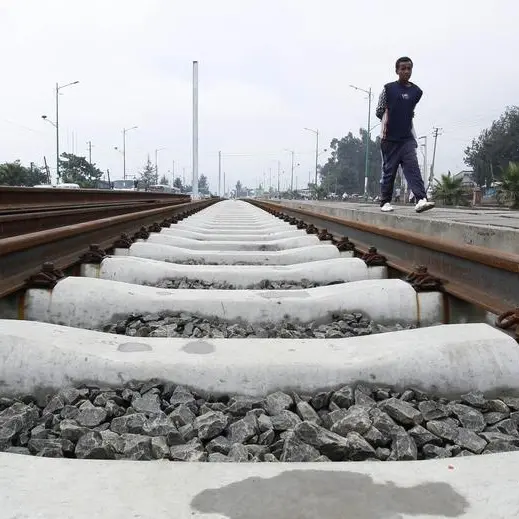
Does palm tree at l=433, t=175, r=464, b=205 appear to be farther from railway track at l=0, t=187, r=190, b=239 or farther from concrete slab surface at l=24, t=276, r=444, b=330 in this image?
concrete slab surface at l=24, t=276, r=444, b=330

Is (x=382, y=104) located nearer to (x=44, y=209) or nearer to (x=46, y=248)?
(x=46, y=248)

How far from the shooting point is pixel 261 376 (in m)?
1.84

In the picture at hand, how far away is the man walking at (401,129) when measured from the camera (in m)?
5.95

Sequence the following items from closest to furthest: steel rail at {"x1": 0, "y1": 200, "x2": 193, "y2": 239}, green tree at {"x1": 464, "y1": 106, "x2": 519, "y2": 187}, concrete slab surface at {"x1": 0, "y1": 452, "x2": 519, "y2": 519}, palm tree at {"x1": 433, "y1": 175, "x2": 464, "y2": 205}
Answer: concrete slab surface at {"x1": 0, "y1": 452, "x2": 519, "y2": 519}, steel rail at {"x1": 0, "y1": 200, "x2": 193, "y2": 239}, palm tree at {"x1": 433, "y1": 175, "x2": 464, "y2": 205}, green tree at {"x1": 464, "y1": 106, "x2": 519, "y2": 187}

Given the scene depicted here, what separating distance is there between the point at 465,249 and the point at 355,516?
1.91 metres

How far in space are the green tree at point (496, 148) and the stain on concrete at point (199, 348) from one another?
224ft

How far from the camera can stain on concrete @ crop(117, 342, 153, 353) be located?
199 centimetres

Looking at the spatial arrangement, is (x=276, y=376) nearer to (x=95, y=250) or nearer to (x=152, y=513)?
(x=152, y=513)

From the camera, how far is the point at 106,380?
185 cm

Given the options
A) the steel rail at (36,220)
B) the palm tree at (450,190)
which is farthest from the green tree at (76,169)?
the steel rail at (36,220)

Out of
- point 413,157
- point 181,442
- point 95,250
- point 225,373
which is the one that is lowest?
point 181,442

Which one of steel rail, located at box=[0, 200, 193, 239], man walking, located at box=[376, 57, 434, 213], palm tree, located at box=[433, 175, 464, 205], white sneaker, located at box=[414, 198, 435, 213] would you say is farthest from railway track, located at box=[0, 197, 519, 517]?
palm tree, located at box=[433, 175, 464, 205]

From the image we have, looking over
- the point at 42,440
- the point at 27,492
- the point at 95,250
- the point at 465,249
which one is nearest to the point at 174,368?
the point at 42,440

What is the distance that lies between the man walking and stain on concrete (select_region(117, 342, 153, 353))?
16.0 feet
